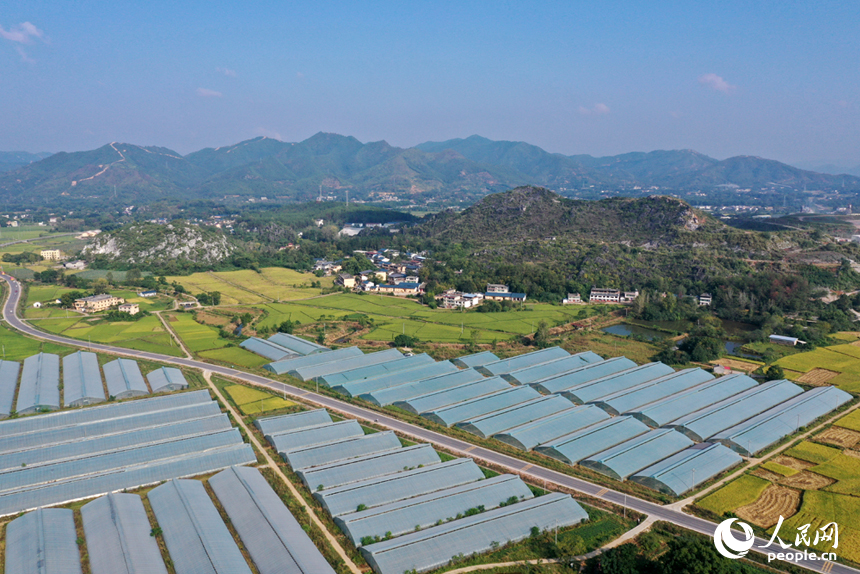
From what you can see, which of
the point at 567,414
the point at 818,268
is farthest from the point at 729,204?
the point at 567,414

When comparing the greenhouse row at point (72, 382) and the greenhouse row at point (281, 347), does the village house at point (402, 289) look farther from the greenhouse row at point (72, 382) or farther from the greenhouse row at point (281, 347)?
the greenhouse row at point (72, 382)

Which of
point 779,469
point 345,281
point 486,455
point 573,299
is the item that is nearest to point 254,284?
point 345,281

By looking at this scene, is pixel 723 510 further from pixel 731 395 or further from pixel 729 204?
pixel 729 204

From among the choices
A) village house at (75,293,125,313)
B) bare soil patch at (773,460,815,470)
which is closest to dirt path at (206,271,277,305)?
village house at (75,293,125,313)

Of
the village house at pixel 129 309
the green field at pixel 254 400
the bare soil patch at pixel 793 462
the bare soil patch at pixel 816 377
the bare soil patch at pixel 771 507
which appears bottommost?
the bare soil patch at pixel 793 462

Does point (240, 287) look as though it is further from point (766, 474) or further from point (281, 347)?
point (766, 474)

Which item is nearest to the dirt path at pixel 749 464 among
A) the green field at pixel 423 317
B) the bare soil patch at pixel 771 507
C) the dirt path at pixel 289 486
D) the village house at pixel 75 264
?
the bare soil patch at pixel 771 507
